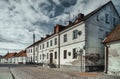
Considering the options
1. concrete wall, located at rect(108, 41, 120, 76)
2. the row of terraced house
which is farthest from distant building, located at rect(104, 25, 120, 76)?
the row of terraced house

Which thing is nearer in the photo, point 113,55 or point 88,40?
point 113,55

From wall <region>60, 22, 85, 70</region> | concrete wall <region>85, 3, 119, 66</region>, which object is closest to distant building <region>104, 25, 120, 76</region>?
concrete wall <region>85, 3, 119, 66</region>

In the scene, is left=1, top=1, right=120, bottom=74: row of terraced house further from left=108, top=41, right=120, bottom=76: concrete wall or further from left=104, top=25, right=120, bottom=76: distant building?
left=108, top=41, right=120, bottom=76: concrete wall

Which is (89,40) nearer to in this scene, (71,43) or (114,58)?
(71,43)

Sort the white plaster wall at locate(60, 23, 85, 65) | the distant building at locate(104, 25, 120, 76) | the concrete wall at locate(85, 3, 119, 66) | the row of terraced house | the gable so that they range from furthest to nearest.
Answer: the gable, the white plaster wall at locate(60, 23, 85, 65), the concrete wall at locate(85, 3, 119, 66), the row of terraced house, the distant building at locate(104, 25, 120, 76)

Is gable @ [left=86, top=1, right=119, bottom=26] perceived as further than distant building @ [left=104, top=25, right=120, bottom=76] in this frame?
Yes

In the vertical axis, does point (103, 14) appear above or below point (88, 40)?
above

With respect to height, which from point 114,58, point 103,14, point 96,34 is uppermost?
point 103,14

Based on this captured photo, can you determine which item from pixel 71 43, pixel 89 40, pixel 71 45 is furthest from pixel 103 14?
pixel 71 45

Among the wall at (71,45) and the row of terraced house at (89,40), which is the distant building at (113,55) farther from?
the wall at (71,45)

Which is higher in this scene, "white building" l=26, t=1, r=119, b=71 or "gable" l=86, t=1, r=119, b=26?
"gable" l=86, t=1, r=119, b=26

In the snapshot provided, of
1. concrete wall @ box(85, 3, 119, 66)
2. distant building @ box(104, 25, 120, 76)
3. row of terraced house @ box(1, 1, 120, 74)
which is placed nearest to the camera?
distant building @ box(104, 25, 120, 76)

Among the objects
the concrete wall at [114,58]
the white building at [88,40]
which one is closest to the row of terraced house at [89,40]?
the white building at [88,40]

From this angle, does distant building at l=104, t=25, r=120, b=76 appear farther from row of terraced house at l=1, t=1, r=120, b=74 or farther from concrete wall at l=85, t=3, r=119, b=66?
concrete wall at l=85, t=3, r=119, b=66
